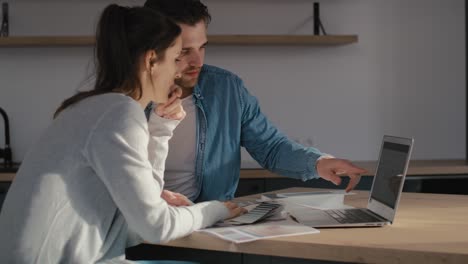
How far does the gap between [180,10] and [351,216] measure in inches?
36.1

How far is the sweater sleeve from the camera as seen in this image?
4.63ft

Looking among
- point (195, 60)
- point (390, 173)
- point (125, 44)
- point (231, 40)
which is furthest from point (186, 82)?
point (231, 40)

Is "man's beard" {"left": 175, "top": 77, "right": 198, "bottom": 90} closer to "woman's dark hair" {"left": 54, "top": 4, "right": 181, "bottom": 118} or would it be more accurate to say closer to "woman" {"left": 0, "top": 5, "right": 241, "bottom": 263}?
"woman's dark hair" {"left": 54, "top": 4, "right": 181, "bottom": 118}

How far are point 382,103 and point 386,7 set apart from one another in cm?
55

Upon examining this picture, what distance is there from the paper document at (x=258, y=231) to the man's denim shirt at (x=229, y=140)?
21.6 inches

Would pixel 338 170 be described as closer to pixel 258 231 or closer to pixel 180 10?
pixel 258 231

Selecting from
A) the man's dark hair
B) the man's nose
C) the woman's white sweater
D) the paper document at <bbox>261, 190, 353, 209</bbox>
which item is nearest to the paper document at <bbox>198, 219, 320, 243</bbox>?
the woman's white sweater

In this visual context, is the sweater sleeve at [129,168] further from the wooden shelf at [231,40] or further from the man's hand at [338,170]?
the wooden shelf at [231,40]

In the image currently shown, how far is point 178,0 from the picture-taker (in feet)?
7.39

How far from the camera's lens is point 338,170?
2.05 meters

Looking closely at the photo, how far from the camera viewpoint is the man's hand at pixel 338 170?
2.00 meters

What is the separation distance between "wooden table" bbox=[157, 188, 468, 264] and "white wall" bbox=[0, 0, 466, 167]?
213 centimetres

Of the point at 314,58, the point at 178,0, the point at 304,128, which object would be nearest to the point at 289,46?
the point at 314,58

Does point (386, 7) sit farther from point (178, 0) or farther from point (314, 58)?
point (178, 0)
